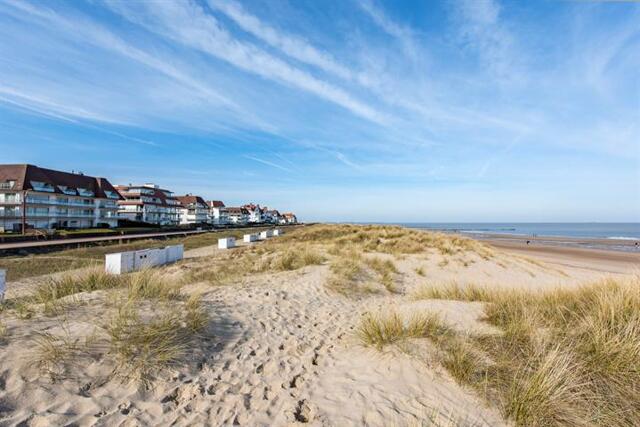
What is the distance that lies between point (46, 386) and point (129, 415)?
0.95 metres

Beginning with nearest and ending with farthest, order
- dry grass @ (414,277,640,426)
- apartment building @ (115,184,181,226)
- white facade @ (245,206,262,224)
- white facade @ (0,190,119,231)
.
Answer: dry grass @ (414,277,640,426) < white facade @ (0,190,119,231) < apartment building @ (115,184,181,226) < white facade @ (245,206,262,224)

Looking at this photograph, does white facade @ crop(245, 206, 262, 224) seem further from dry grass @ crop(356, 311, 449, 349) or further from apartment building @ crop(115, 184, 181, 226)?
dry grass @ crop(356, 311, 449, 349)

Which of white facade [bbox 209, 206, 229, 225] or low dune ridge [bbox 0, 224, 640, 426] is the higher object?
white facade [bbox 209, 206, 229, 225]

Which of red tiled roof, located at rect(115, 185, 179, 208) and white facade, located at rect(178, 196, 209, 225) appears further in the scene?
white facade, located at rect(178, 196, 209, 225)

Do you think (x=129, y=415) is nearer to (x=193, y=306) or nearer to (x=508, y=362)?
(x=193, y=306)

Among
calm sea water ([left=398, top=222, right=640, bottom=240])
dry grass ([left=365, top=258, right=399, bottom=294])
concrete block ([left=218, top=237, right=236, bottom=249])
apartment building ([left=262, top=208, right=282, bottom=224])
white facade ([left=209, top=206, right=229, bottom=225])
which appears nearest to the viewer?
dry grass ([left=365, top=258, right=399, bottom=294])

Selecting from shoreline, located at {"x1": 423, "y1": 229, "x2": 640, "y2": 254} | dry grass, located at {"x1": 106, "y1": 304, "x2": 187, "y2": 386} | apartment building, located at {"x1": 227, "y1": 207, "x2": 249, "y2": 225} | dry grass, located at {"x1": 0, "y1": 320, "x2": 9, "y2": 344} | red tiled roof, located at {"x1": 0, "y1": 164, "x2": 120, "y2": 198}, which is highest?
red tiled roof, located at {"x1": 0, "y1": 164, "x2": 120, "y2": 198}

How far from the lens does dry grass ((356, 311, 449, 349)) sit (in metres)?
4.78

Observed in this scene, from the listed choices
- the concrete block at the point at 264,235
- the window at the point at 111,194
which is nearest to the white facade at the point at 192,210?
the window at the point at 111,194

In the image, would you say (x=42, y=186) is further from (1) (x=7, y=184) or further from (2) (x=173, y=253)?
(2) (x=173, y=253)

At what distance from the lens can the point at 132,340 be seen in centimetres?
386

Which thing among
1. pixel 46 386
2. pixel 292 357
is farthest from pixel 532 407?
pixel 46 386

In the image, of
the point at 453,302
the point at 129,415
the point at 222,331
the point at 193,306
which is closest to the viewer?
the point at 129,415

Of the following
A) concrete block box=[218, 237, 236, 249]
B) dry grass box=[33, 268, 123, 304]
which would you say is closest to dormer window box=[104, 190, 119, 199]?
concrete block box=[218, 237, 236, 249]
